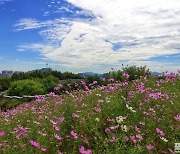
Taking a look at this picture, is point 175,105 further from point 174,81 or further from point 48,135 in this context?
point 174,81

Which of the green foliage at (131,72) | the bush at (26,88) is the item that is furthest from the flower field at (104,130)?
the bush at (26,88)

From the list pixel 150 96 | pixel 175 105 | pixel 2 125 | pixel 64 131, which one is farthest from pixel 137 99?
pixel 2 125

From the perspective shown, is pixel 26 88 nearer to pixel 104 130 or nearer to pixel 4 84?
pixel 4 84

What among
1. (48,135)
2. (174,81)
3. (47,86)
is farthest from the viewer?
(47,86)

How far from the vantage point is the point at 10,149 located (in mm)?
3850

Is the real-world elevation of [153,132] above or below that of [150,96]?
below

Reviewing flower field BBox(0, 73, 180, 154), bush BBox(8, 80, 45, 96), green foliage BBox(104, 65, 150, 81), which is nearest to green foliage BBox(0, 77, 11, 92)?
bush BBox(8, 80, 45, 96)

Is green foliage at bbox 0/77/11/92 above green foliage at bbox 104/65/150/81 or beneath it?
beneath

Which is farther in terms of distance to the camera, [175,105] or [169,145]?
[175,105]

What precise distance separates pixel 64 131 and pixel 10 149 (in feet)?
3.95

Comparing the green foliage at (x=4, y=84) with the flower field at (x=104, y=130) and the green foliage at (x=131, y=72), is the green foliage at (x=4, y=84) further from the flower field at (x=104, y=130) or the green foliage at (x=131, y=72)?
the flower field at (x=104, y=130)

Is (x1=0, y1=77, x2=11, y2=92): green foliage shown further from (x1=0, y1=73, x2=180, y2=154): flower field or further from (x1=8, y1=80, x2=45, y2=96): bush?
(x1=0, y1=73, x2=180, y2=154): flower field

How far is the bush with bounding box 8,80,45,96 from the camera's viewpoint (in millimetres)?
18250

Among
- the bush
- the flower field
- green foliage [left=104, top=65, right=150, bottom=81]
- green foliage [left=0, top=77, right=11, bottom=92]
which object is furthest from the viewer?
green foliage [left=0, top=77, right=11, bottom=92]
